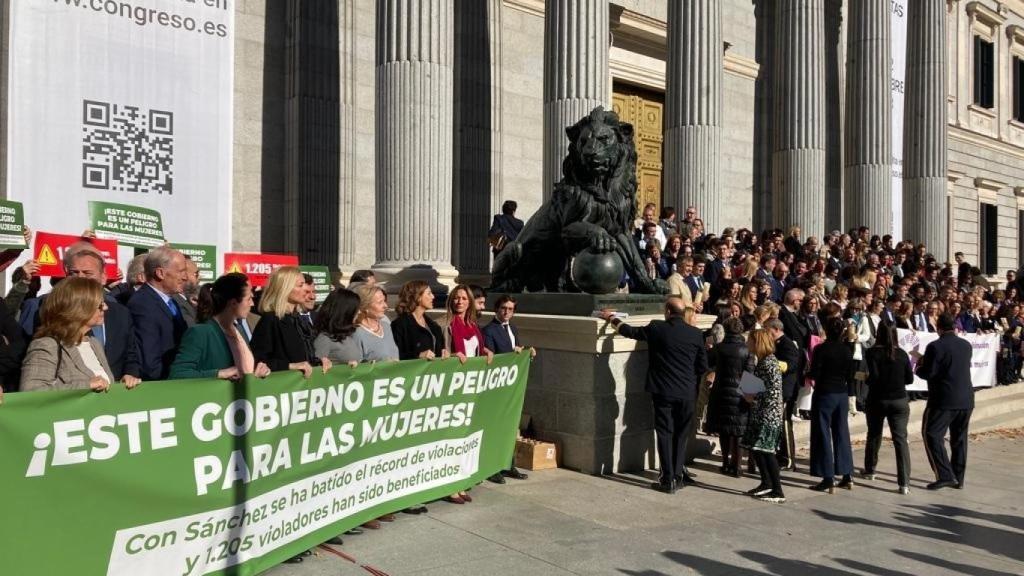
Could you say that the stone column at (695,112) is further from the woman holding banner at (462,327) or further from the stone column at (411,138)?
the woman holding banner at (462,327)

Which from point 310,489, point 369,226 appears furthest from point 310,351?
point 369,226

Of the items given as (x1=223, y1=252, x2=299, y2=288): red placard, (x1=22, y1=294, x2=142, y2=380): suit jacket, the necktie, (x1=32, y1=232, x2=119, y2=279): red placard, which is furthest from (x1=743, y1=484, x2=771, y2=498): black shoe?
(x1=223, y1=252, x2=299, y2=288): red placard

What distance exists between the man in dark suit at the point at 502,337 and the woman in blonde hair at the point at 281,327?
2.40 metres

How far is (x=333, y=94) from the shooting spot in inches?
619

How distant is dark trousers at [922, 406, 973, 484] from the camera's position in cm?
925

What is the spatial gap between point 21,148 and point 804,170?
15.1m

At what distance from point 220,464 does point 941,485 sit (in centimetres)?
741

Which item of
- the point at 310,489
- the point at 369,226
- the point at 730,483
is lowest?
the point at 730,483

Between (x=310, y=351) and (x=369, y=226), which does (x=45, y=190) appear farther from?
(x=310, y=351)

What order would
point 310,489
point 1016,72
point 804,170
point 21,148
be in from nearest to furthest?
point 310,489 → point 21,148 → point 804,170 → point 1016,72

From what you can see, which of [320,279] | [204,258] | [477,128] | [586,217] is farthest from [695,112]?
[204,258]

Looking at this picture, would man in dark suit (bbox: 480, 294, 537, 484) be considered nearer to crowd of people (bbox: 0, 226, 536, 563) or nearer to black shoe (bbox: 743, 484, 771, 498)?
crowd of people (bbox: 0, 226, 536, 563)

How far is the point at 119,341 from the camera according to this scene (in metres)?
5.50

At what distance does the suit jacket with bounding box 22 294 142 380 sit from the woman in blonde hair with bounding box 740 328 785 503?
5.33 meters
